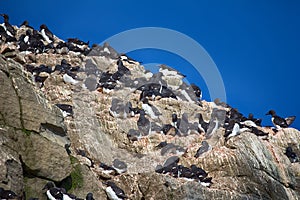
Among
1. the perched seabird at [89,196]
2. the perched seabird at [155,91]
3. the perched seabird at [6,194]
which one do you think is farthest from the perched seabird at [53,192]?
the perched seabird at [155,91]

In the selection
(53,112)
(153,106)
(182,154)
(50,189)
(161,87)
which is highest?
(161,87)

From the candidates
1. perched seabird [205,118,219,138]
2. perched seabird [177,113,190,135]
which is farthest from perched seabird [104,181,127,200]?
perched seabird [205,118,219,138]

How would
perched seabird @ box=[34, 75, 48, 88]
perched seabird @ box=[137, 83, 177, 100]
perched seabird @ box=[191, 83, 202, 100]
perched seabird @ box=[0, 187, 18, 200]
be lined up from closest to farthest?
perched seabird @ box=[0, 187, 18, 200], perched seabird @ box=[34, 75, 48, 88], perched seabird @ box=[137, 83, 177, 100], perched seabird @ box=[191, 83, 202, 100]

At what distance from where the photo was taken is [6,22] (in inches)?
1353

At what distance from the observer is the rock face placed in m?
13.4

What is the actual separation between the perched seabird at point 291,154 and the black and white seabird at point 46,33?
1930cm

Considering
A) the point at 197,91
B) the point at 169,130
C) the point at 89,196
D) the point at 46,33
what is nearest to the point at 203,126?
the point at 169,130

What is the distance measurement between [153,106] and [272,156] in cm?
650

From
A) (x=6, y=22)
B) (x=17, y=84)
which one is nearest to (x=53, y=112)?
(x=17, y=84)

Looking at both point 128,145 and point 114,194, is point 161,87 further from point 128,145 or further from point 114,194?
point 114,194

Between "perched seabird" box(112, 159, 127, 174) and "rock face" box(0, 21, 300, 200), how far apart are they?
28 centimetres

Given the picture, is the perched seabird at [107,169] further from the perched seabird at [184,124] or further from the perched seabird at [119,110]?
the perched seabird at [184,124]

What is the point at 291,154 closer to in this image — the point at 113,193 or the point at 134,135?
the point at 134,135

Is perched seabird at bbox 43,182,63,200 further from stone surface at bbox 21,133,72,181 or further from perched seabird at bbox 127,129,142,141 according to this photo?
perched seabird at bbox 127,129,142,141
